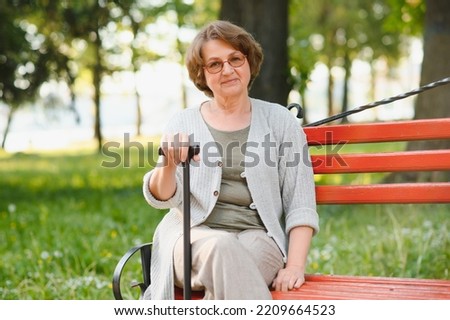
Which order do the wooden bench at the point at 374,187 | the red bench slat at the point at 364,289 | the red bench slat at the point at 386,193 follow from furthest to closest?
the red bench slat at the point at 386,193, the wooden bench at the point at 374,187, the red bench slat at the point at 364,289

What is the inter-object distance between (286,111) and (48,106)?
8774mm

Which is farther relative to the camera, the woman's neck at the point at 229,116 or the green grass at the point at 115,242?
the green grass at the point at 115,242

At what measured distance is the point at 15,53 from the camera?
9.34m

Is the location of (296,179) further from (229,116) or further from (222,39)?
(222,39)

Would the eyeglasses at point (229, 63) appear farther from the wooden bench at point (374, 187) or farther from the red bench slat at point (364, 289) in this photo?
the red bench slat at point (364, 289)

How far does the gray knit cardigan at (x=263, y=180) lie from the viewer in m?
2.78

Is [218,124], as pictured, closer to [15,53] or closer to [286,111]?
[286,111]

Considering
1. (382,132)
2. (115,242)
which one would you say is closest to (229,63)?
(382,132)

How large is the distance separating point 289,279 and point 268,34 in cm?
443

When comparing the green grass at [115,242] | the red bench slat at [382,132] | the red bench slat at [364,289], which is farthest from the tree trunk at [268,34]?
the red bench slat at [364,289]

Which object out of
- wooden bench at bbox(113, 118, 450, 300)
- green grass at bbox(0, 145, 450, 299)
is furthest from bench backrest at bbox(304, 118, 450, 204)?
green grass at bbox(0, 145, 450, 299)

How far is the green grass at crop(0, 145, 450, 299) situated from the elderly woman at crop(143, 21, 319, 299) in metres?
1.43

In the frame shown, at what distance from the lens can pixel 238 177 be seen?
2.83m

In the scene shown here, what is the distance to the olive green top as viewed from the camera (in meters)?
2.81
